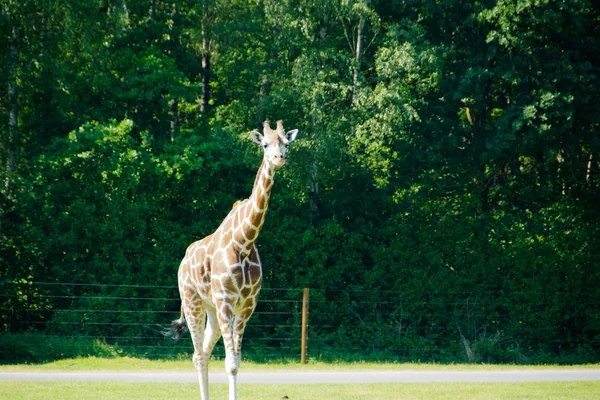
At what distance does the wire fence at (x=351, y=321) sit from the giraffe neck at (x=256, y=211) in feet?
27.8

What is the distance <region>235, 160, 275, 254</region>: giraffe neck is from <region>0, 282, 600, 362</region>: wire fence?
8.49 m

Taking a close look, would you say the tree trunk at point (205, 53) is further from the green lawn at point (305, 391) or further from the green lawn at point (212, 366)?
the green lawn at point (305, 391)

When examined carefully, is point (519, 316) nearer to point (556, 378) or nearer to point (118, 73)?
point (556, 378)

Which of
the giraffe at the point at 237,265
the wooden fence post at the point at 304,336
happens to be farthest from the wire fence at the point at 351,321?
the giraffe at the point at 237,265

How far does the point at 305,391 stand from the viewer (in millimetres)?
12102

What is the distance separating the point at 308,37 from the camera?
18734 millimetres

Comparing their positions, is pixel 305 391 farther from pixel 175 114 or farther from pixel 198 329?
pixel 175 114

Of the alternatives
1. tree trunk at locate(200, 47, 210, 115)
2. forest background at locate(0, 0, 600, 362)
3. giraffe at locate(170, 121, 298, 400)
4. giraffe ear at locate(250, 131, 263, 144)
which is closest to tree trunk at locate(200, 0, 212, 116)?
tree trunk at locate(200, 47, 210, 115)

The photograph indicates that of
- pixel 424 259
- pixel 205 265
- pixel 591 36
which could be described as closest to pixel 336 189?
pixel 424 259

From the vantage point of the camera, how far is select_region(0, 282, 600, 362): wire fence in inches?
702

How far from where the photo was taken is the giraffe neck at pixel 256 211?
9383 mm

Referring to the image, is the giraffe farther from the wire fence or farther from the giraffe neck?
the wire fence

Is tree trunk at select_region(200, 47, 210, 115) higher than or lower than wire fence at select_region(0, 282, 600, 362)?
higher

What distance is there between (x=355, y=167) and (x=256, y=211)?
10513 mm
